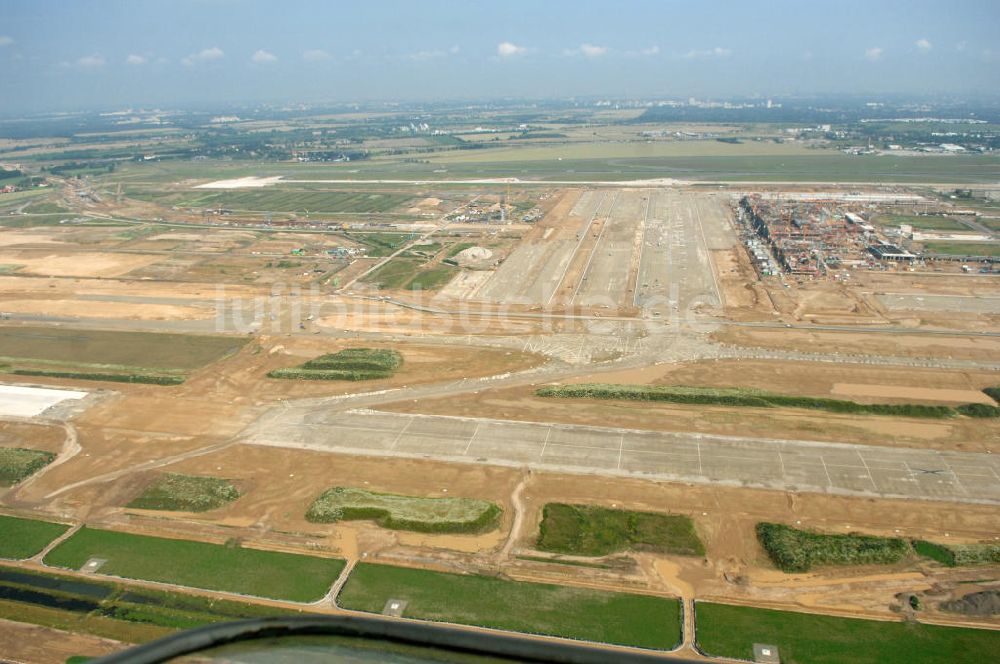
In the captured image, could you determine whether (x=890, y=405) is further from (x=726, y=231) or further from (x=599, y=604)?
(x=726, y=231)

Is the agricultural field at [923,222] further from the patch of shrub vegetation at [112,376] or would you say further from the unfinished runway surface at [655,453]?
the patch of shrub vegetation at [112,376]

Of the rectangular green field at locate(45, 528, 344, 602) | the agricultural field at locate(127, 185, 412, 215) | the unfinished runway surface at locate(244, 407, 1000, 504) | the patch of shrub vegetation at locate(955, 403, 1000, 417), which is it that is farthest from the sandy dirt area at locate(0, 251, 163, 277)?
the patch of shrub vegetation at locate(955, 403, 1000, 417)

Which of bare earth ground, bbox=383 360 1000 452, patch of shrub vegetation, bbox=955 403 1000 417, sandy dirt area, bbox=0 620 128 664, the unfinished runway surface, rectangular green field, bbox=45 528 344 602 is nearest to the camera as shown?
sandy dirt area, bbox=0 620 128 664

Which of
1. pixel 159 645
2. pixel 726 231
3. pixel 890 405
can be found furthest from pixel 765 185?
pixel 159 645

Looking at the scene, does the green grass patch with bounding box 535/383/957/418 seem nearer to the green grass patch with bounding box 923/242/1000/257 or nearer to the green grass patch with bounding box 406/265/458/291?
the green grass patch with bounding box 406/265/458/291

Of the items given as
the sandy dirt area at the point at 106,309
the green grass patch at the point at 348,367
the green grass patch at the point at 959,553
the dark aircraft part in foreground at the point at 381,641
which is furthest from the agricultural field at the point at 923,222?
the dark aircraft part in foreground at the point at 381,641

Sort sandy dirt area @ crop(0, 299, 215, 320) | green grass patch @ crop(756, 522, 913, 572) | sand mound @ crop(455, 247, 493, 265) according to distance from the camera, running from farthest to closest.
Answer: sand mound @ crop(455, 247, 493, 265), sandy dirt area @ crop(0, 299, 215, 320), green grass patch @ crop(756, 522, 913, 572)

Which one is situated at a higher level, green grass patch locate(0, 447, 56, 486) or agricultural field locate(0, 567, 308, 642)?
A: green grass patch locate(0, 447, 56, 486)
